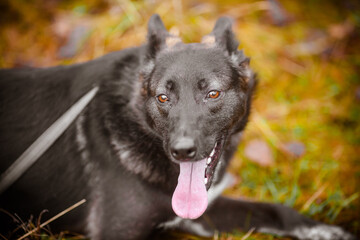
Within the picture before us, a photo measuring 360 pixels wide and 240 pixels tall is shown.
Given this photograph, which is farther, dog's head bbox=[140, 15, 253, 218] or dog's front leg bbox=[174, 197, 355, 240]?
dog's front leg bbox=[174, 197, 355, 240]

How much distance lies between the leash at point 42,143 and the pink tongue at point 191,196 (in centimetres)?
97

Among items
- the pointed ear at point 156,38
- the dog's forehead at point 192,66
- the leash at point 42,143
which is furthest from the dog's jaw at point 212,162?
the leash at point 42,143

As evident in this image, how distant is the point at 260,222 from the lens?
2.62 m

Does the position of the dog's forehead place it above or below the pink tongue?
above

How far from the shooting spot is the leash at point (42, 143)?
208cm

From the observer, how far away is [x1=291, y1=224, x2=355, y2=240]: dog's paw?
8.41ft

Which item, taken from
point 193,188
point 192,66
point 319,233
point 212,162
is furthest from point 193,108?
point 319,233

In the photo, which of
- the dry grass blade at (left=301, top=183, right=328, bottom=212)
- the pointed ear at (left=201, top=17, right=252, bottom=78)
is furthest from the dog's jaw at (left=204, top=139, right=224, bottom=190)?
the dry grass blade at (left=301, top=183, right=328, bottom=212)

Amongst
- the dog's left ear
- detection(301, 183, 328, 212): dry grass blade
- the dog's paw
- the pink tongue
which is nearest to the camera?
the pink tongue

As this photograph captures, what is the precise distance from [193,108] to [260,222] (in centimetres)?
137

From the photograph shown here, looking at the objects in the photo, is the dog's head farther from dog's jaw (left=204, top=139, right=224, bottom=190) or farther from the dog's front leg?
the dog's front leg

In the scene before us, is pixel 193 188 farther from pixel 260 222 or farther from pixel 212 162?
pixel 260 222

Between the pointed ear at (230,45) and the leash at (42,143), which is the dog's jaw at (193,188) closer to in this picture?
the pointed ear at (230,45)

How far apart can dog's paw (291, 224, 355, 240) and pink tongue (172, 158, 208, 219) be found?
3.70 ft
